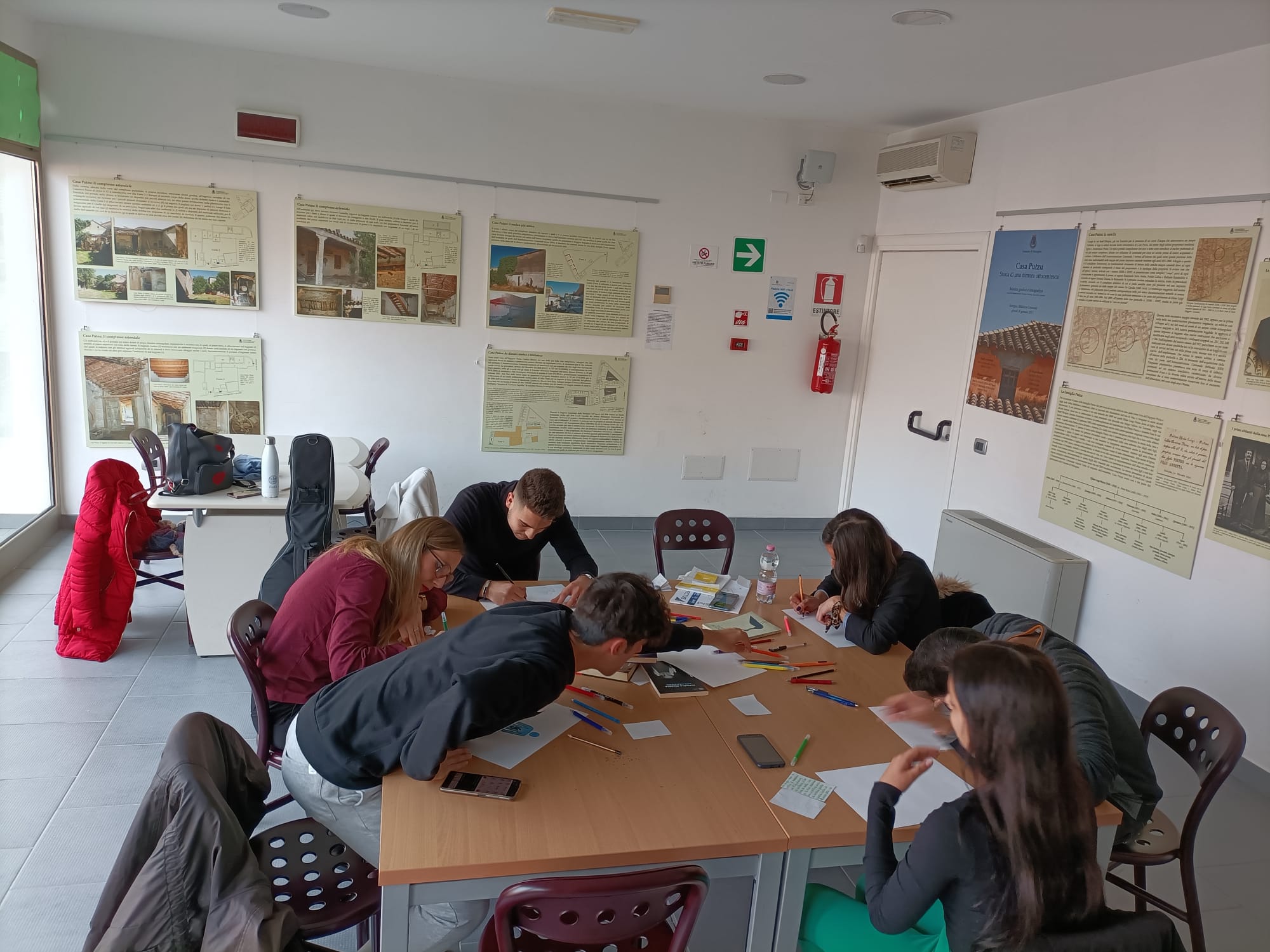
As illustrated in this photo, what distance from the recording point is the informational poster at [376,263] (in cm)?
575

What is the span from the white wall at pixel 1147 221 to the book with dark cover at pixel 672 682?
2.76m

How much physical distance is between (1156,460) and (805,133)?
357 centimetres

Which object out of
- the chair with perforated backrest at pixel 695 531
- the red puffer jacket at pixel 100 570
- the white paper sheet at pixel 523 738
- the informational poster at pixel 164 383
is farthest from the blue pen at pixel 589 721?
the informational poster at pixel 164 383

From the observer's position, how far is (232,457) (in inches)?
173

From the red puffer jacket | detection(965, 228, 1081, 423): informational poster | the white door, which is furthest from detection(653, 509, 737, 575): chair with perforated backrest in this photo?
the red puffer jacket

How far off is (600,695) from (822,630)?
0.99 meters

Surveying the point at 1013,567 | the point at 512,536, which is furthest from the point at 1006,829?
the point at 1013,567

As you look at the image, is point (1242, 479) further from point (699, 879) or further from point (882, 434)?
point (699, 879)

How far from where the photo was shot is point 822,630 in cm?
308

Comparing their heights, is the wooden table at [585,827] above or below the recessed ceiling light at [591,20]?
below

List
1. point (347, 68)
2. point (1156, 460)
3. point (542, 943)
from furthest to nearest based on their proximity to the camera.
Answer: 1. point (347, 68)
2. point (1156, 460)
3. point (542, 943)

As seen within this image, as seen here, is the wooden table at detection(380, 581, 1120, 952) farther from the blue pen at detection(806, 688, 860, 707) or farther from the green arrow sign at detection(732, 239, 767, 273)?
the green arrow sign at detection(732, 239, 767, 273)

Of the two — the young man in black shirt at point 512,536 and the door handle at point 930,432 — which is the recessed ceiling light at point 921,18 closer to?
the young man in black shirt at point 512,536

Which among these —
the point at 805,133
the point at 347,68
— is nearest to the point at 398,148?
the point at 347,68
